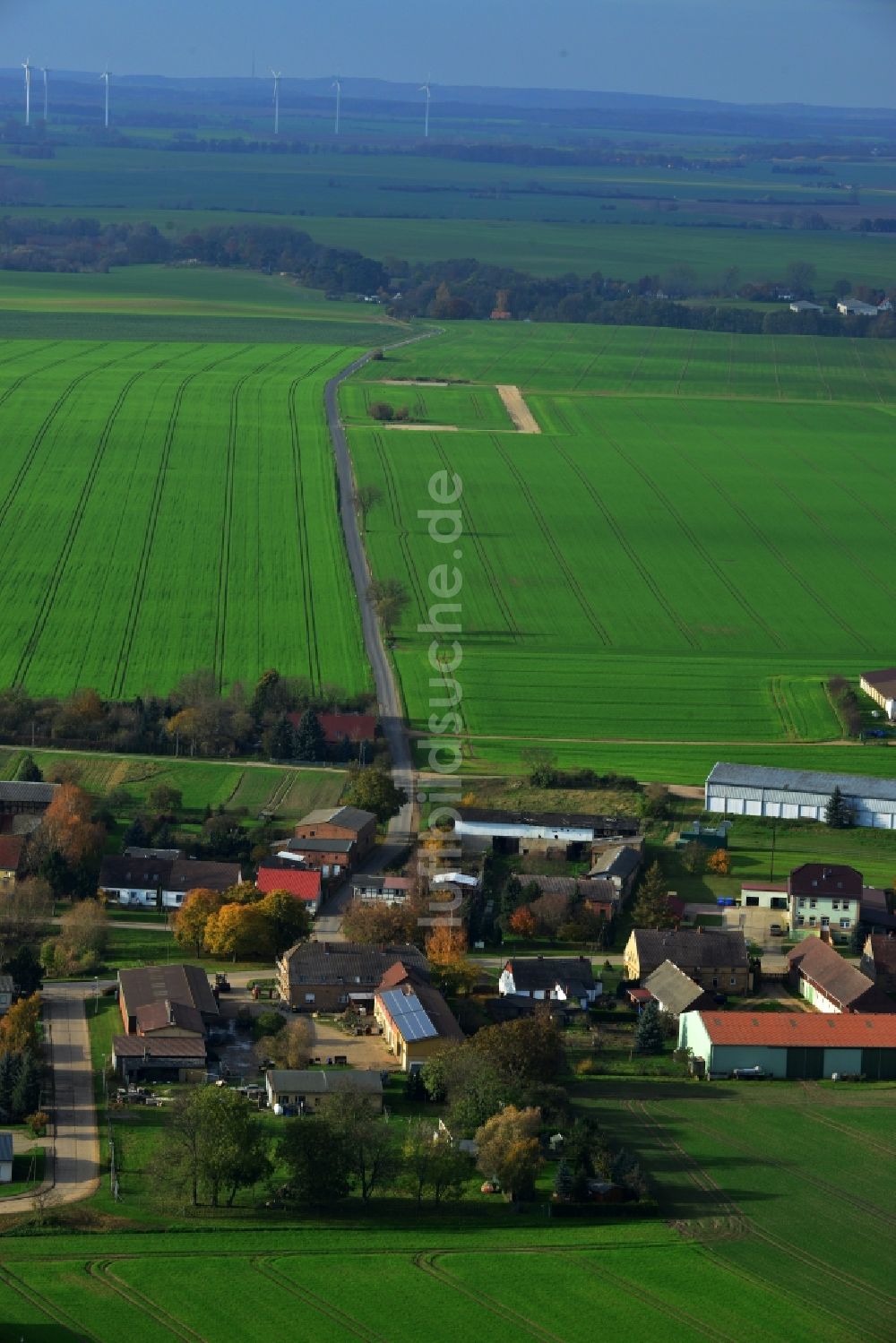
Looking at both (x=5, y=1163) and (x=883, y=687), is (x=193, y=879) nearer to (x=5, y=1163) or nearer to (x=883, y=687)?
(x=5, y=1163)

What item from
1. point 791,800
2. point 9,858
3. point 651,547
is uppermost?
point 651,547

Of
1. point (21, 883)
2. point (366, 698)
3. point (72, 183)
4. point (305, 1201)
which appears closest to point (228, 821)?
point (21, 883)

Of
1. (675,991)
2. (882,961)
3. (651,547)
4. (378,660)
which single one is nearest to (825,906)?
(882,961)

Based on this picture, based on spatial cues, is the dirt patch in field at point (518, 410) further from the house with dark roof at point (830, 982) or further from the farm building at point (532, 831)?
the house with dark roof at point (830, 982)

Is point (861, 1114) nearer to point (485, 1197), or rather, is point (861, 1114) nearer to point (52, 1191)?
point (485, 1197)

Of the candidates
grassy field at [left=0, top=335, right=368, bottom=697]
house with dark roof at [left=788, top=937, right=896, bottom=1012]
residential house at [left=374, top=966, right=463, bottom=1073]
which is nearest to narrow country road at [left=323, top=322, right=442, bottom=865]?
grassy field at [left=0, top=335, right=368, bottom=697]

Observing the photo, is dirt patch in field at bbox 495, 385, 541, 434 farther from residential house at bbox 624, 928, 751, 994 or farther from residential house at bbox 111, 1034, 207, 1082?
residential house at bbox 111, 1034, 207, 1082

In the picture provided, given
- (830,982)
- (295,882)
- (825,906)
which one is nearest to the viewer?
(830,982)
